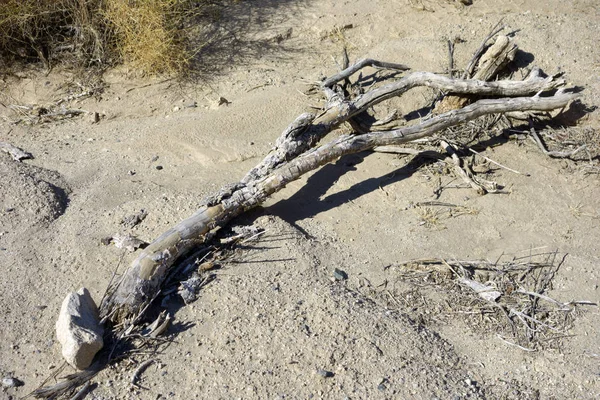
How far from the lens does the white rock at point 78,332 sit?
297 cm

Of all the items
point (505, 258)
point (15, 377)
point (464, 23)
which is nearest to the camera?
point (15, 377)

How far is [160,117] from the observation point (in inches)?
215

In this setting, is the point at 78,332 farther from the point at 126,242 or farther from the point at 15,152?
the point at 15,152

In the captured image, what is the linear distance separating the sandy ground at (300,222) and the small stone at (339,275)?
5 cm

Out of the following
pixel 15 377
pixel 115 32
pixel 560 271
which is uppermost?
pixel 115 32

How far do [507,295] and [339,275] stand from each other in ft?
3.45

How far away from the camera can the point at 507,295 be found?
3732 millimetres

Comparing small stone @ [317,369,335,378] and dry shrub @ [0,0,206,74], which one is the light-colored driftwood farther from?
small stone @ [317,369,335,378]

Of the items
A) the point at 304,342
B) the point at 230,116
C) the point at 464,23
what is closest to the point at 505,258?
the point at 304,342

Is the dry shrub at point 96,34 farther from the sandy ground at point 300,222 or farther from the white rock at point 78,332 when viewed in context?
the white rock at point 78,332

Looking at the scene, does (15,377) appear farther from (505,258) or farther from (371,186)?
(505,258)

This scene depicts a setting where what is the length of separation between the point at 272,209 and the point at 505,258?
5.42 feet

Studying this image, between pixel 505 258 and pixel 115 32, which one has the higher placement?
pixel 115 32

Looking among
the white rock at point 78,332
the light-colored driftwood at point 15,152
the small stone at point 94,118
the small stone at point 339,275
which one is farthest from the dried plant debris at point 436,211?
the light-colored driftwood at point 15,152
